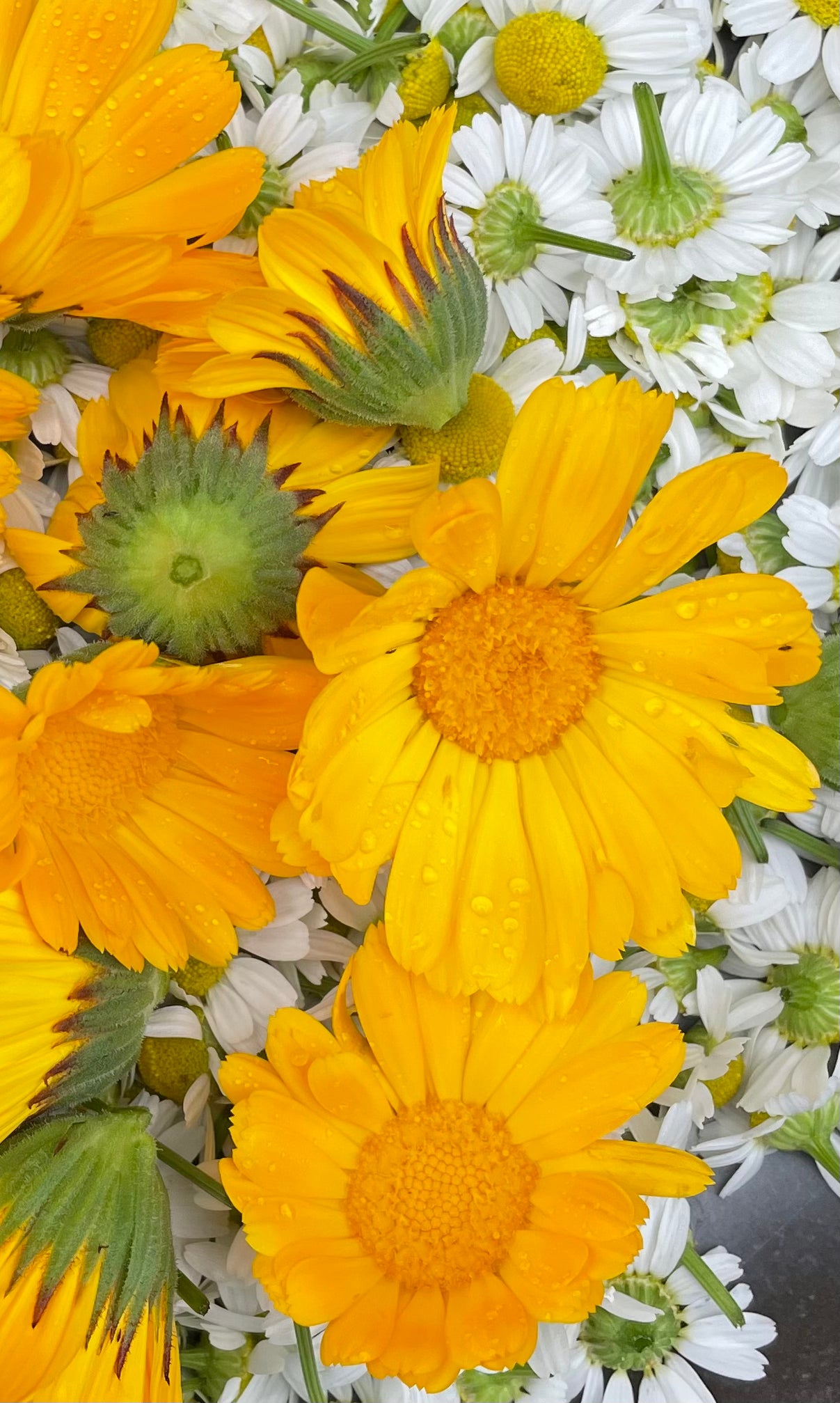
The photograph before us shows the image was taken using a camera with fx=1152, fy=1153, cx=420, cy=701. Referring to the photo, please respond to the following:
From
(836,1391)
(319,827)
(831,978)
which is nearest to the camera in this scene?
(319,827)

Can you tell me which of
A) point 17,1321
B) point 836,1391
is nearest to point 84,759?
point 17,1321

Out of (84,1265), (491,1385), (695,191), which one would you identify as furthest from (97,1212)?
(695,191)

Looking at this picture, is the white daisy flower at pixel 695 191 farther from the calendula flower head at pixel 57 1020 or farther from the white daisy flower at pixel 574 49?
the calendula flower head at pixel 57 1020

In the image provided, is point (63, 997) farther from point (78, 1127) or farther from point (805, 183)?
point (805, 183)

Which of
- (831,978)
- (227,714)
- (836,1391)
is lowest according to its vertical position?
(836,1391)

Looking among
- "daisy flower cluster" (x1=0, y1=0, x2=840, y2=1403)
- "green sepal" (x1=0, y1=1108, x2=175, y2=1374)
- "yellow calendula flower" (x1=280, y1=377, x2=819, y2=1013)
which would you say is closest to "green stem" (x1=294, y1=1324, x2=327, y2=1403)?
"daisy flower cluster" (x1=0, y1=0, x2=840, y2=1403)

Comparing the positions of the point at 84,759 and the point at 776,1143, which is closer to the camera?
the point at 84,759

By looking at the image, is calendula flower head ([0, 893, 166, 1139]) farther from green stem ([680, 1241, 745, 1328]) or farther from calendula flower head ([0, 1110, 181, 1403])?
green stem ([680, 1241, 745, 1328])
